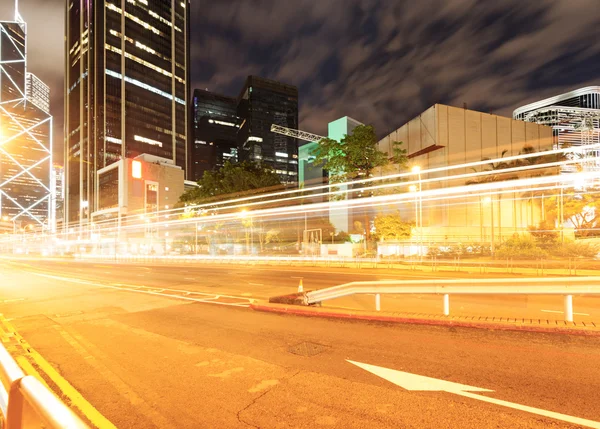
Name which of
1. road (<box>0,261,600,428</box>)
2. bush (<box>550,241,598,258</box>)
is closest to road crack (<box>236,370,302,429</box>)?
road (<box>0,261,600,428</box>)

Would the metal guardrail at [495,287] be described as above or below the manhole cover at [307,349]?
above

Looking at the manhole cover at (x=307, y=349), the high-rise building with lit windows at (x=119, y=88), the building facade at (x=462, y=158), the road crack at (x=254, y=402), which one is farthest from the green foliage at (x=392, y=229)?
the high-rise building with lit windows at (x=119, y=88)

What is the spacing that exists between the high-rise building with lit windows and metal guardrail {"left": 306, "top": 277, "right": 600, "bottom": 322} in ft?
472

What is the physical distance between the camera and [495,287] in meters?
8.40

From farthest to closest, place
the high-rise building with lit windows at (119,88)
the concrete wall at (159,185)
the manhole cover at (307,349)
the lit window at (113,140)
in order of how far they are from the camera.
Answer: the high-rise building with lit windows at (119,88), the lit window at (113,140), the concrete wall at (159,185), the manhole cover at (307,349)

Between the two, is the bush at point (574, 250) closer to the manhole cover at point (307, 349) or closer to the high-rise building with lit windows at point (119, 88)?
the manhole cover at point (307, 349)

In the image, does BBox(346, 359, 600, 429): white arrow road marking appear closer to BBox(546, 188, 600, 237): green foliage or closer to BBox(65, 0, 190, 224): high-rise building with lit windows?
BBox(546, 188, 600, 237): green foliage

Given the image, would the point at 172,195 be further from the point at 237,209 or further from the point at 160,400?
the point at 160,400

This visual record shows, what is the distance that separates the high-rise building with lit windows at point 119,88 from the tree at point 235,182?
92.5 metres

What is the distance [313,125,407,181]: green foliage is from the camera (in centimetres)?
3838

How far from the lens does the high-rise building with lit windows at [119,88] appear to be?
490 ft

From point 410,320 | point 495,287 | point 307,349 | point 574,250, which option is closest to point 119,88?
point 574,250

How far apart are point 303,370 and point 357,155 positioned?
34.3 metres

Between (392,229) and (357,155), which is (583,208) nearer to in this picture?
(392,229)
